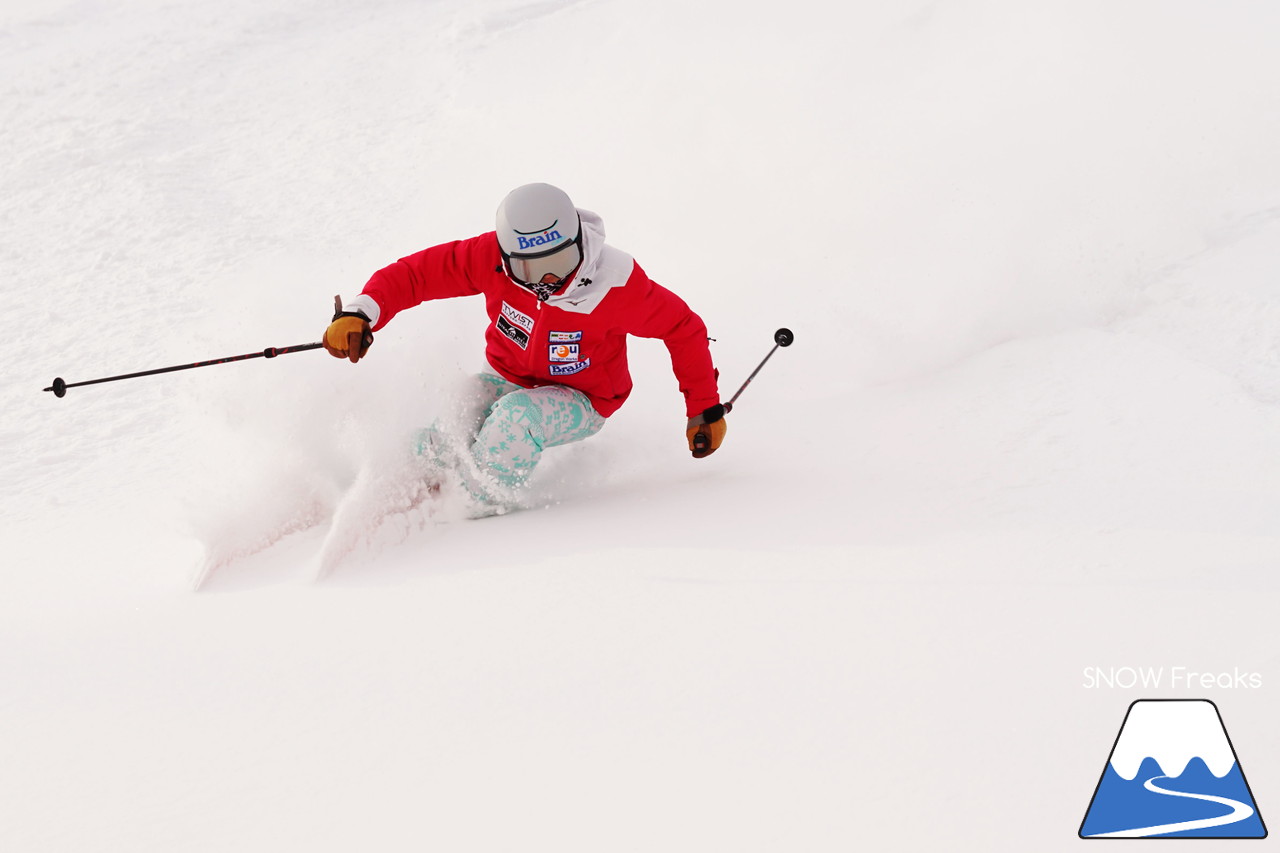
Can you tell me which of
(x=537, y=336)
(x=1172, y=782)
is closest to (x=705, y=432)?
(x=537, y=336)

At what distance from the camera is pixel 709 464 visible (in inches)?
148

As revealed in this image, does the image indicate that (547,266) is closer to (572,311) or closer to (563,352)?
(572,311)

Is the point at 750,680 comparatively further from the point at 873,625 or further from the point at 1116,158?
the point at 1116,158

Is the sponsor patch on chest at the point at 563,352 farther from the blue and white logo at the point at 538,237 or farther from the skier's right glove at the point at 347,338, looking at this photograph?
the skier's right glove at the point at 347,338

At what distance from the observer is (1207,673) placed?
6.08 feet

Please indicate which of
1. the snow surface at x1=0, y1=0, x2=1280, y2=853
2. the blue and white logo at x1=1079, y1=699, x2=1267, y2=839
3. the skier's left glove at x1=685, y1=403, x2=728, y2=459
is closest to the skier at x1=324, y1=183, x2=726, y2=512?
the skier's left glove at x1=685, y1=403, x2=728, y2=459

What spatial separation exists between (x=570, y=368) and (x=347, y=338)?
79 cm

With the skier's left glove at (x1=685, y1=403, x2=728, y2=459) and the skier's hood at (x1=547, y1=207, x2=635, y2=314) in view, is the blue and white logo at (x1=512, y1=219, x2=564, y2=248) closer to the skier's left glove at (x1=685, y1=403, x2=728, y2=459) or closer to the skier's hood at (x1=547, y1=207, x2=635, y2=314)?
the skier's hood at (x1=547, y1=207, x2=635, y2=314)

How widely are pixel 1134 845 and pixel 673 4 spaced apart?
9620 mm

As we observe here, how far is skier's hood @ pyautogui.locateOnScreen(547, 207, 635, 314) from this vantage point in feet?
10.3

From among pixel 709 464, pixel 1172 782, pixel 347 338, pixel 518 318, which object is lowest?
pixel 1172 782

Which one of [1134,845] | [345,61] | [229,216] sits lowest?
[1134,845]

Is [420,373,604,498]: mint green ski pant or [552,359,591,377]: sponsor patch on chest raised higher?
[552,359,591,377]: sponsor patch on chest

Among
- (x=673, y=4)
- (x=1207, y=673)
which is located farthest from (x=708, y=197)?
(x=1207, y=673)
